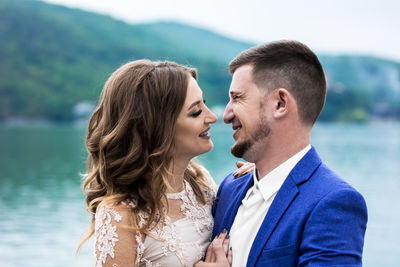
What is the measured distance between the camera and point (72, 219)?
79.3ft

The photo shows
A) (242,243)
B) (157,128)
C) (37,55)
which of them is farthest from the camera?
(37,55)

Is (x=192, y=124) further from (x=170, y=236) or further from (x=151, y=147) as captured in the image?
(x=170, y=236)

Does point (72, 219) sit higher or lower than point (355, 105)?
higher

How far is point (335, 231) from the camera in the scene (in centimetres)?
254

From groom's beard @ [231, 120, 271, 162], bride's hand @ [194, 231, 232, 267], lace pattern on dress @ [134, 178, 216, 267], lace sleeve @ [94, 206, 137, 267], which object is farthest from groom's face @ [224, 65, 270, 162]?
lace sleeve @ [94, 206, 137, 267]

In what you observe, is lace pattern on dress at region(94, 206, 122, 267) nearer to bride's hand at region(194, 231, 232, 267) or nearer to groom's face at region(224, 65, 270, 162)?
bride's hand at region(194, 231, 232, 267)

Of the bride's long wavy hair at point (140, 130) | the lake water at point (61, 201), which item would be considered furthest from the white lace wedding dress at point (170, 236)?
the lake water at point (61, 201)

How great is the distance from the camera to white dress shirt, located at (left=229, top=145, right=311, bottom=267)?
2963 millimetres

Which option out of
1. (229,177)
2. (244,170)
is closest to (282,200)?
(244,170)

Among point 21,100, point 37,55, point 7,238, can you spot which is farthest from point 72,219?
point 37,55

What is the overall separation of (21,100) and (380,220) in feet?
291

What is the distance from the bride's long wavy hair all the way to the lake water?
156cm

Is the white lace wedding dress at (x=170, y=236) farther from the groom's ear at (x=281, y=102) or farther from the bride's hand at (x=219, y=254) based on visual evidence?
the groom's ear at (x=281, y=102)

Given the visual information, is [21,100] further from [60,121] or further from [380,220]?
[380,220]
